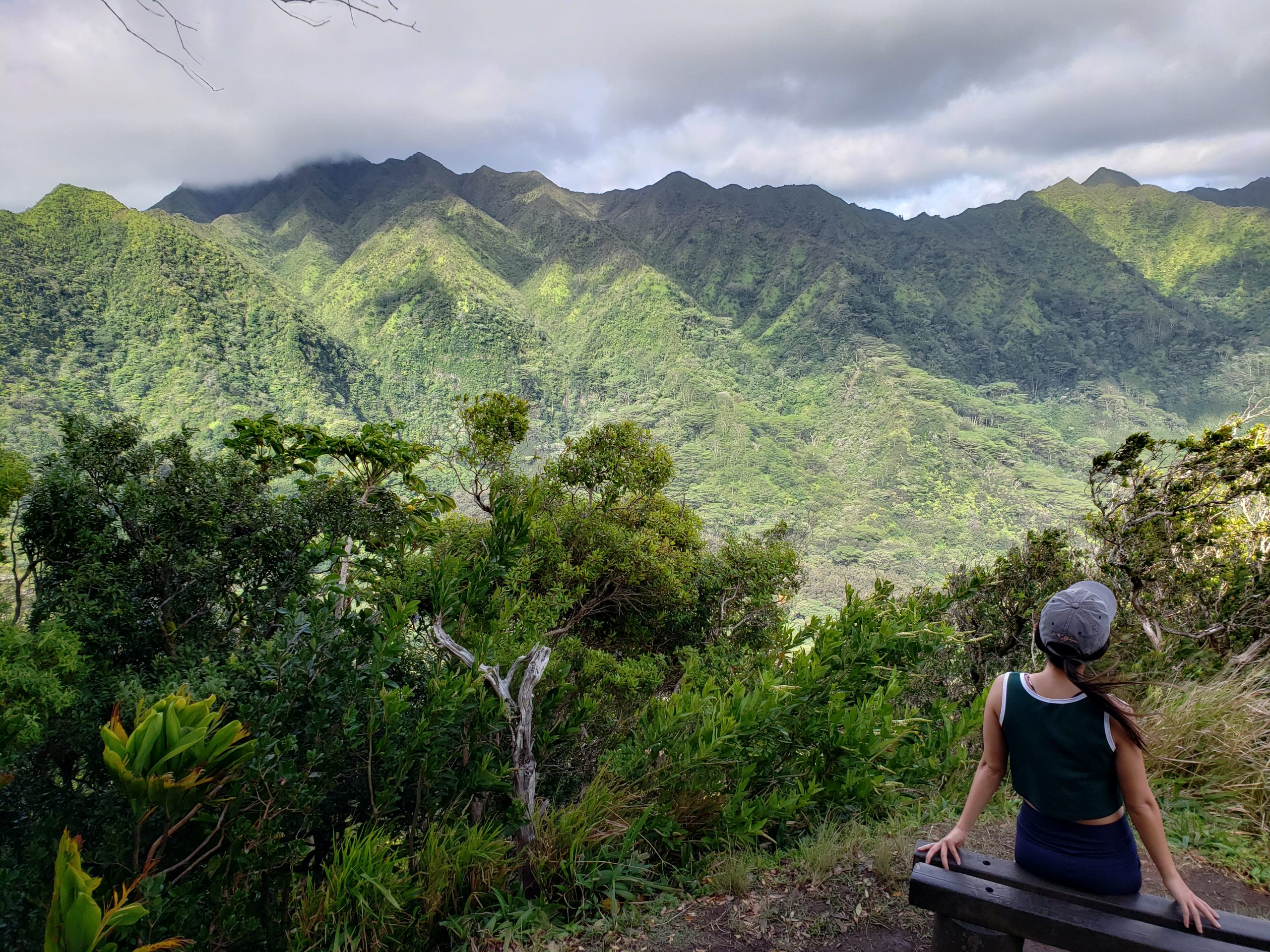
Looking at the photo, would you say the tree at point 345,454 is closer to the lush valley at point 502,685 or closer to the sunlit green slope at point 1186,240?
the lush valley at point 502,685

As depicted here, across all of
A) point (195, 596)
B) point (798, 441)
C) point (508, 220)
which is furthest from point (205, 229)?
point (195, 596)

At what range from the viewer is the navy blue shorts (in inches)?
63.0

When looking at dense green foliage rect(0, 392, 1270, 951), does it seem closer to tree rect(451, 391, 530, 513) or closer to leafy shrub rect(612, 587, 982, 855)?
leafy shrub rect(612, 587, 982, 855)

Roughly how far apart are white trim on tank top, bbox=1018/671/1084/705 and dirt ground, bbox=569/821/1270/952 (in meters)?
1.00

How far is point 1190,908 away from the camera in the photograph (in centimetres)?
144

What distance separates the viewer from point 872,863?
2.57 m

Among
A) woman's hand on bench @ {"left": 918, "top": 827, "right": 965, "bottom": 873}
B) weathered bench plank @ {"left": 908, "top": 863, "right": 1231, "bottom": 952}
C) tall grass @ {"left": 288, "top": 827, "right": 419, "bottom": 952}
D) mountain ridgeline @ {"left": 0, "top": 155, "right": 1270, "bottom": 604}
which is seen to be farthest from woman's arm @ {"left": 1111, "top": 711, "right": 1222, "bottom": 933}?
mountain ridgeline @ {"left": 0, "top": 155, "right": 1270, "bottom": 604}

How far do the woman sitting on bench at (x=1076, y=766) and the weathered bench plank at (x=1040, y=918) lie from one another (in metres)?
0.09

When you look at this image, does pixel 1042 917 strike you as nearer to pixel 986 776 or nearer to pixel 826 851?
pixel 986 776

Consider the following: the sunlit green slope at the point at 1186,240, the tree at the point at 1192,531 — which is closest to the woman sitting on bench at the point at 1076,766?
the tree at the point at 1192,531

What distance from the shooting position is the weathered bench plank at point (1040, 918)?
1.41 metres

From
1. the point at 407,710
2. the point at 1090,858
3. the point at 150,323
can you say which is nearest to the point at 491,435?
the point at 407,710

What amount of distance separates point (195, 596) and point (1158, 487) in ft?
26.6

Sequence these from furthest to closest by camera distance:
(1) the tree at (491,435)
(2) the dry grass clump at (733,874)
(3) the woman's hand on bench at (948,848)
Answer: (1) the tree at (491,435), (2) the dry grass clump at (733,874), (3) the woman's hand on bench at (948,848)
